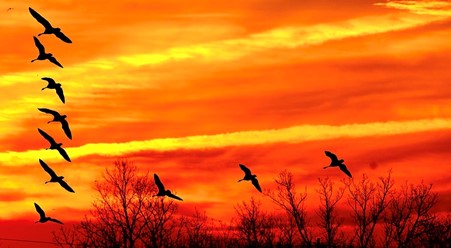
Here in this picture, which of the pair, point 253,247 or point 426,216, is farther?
point 253,247

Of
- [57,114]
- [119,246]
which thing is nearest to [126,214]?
[119,246]

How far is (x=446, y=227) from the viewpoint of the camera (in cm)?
7919

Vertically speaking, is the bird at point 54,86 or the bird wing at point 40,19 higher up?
the bird wing at point 40,19

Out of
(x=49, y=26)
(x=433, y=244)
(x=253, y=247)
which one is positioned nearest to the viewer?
(x=49, y=26)

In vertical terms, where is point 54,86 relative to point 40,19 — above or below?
below

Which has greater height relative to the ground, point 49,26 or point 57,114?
point 49,26

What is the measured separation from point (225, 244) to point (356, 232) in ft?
57.1

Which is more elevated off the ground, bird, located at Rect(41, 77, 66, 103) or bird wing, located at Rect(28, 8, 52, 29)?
bird wing, located at Rect(28, 8, 52, 29)

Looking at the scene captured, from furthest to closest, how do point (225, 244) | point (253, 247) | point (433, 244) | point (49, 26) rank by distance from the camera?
point (225, 244) < point (253, 247) < point (433, 244) < point (49, 26)

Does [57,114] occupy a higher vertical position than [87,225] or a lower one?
lower

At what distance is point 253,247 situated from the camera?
282 ft

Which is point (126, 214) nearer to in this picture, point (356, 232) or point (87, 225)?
point (87, 225)

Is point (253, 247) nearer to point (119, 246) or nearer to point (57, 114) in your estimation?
point (119, 246)

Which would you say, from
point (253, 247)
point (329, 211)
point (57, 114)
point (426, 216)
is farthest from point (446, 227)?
point (57, 114)
